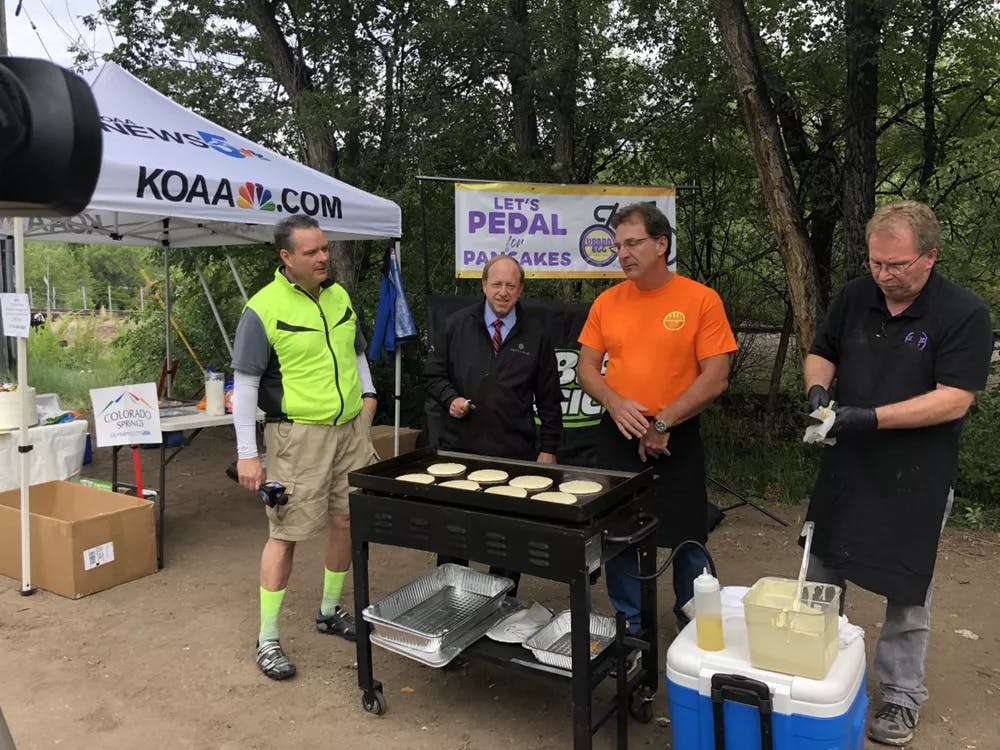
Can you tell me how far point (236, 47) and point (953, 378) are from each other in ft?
25.6

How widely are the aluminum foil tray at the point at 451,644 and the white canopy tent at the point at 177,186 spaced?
7.09 feet

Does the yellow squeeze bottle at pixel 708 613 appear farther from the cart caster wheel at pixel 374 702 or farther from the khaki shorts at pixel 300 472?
the khaki shorts at pixel 300 472

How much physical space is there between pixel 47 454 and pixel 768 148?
499cm

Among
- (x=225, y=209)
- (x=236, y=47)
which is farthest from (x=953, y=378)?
(x=236, y=47)

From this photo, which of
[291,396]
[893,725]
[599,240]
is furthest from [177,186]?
[893,725]

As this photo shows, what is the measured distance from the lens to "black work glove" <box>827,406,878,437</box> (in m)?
2.23

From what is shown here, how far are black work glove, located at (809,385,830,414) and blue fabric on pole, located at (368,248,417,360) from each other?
3508mm

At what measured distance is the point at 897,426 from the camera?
7.36 ft

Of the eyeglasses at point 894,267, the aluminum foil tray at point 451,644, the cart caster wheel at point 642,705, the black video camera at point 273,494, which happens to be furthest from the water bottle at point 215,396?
the eyeglasses at point 894,267

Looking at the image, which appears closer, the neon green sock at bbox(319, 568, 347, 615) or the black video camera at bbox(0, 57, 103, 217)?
the black video camera at bbox(0, 57, 103, 217)

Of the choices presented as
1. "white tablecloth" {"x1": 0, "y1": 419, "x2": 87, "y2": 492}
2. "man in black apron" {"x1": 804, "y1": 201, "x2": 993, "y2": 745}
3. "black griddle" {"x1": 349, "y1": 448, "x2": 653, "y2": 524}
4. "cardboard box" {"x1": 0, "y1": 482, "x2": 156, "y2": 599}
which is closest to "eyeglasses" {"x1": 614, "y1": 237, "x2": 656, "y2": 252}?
"man in black apron" {"x1": 804, "y1": 201, "x2": 993, "y2": 745}

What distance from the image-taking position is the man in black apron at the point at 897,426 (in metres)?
2.24

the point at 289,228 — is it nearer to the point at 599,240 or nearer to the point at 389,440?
the point at 599,240

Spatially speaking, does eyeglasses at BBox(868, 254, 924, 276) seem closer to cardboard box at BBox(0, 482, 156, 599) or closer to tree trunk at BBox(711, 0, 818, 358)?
tree trunk at BBox(711, 0, 818, 358)
